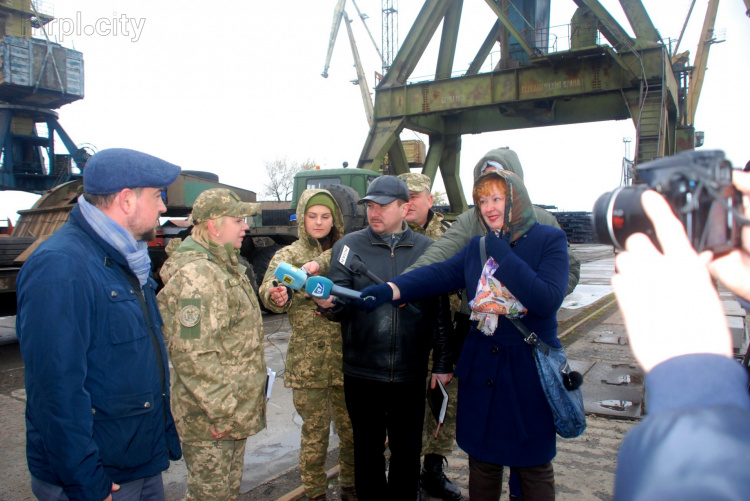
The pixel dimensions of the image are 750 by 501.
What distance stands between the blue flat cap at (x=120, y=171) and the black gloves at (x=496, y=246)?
4.49ft

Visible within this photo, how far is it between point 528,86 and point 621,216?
1118 cm

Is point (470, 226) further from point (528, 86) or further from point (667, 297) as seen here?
point (528, 86)

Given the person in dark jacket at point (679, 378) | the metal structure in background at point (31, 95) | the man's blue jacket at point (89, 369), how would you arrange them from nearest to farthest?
1. the person in dark jacket at point (679, 378)
2. the man's blue jacket at point (89, 369)
3. the metal structure in background at point (31, 95)

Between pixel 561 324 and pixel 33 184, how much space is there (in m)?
30.2

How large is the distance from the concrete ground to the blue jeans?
48.4 inches

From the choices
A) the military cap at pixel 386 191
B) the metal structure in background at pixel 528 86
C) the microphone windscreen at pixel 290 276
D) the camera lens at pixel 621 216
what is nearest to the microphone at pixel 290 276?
the microphone windscreen at pixel 290 276

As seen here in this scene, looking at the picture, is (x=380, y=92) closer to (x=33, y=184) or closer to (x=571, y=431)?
(x=571, y=431)

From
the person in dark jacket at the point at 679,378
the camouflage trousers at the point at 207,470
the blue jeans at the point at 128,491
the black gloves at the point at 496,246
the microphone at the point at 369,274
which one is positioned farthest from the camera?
the microphone at the point at 369,274

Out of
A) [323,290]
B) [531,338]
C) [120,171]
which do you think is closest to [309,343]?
[323,290]

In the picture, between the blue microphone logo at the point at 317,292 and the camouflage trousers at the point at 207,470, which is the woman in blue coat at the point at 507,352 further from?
the camouflage trousers at the point at 207,470

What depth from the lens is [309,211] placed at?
136 inches

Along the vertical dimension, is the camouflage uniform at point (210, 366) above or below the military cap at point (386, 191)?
below

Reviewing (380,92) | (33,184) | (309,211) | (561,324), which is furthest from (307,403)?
(33,184)

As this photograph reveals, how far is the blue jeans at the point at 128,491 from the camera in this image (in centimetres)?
179
